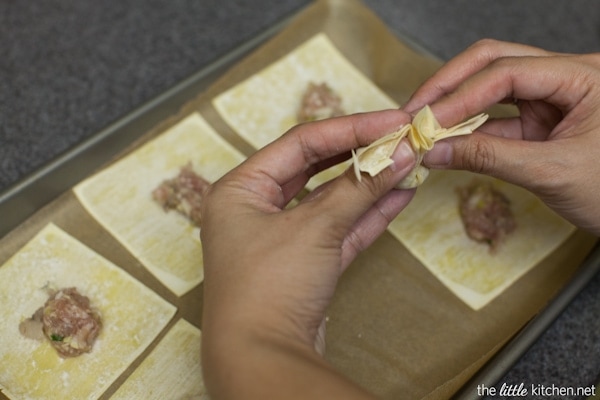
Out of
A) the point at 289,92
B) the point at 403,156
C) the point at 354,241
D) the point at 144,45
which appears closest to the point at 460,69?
the point at 403,156

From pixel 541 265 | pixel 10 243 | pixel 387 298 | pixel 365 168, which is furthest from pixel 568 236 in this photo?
pixel 10 243

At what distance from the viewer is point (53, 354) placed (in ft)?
4.57

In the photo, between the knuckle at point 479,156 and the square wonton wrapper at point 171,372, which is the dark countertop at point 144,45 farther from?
the square wonton wrapper at point 171,372

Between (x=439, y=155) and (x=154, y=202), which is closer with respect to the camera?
(x=439, y=155)

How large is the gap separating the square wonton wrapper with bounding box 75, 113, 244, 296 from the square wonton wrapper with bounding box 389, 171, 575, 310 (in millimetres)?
542

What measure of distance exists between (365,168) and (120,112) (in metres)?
1.12

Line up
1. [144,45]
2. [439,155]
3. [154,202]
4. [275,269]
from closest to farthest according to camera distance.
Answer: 1. [275,269]
2. [439,155]
3. [154,202]
4. [144,45]

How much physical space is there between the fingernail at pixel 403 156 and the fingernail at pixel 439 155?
0.10 metres

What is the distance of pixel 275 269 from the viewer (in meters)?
1.00

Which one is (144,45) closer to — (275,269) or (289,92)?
(289,92)

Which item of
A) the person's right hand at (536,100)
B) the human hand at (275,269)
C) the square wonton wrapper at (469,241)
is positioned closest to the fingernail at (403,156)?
the human hand at (275,269)

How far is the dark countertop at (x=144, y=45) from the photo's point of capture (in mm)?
1811

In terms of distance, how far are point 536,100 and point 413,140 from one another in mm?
429

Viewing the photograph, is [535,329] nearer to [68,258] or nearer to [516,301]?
[516,301]
